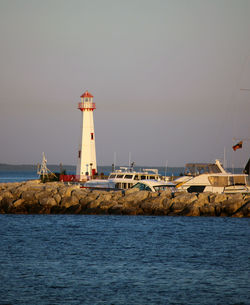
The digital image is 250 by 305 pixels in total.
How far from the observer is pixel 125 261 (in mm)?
20625

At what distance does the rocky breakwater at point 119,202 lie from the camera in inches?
1368

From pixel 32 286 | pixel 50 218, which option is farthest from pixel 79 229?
pixel 32 286

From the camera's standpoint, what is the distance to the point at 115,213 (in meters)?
36.0

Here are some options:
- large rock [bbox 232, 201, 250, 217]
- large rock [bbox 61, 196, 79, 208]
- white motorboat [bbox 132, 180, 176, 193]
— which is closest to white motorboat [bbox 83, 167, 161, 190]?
white motorboat [bbox 132, 180, 176, 193]

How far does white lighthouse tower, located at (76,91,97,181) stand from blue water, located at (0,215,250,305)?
2277cm

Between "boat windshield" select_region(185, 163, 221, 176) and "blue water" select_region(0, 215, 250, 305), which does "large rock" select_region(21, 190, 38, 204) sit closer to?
"blue water" select_region(0, 215, 250, 305)

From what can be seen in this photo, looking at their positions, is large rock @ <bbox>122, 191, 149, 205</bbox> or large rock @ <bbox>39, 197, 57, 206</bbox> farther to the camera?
large rock @ <bbox>39, 197, 57, 206</bbox>

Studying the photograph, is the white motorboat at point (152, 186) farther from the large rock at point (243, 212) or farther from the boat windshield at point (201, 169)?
the large rock at point (243, 212)

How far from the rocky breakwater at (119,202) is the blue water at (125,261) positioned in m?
1.42

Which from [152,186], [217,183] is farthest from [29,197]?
[217,183]

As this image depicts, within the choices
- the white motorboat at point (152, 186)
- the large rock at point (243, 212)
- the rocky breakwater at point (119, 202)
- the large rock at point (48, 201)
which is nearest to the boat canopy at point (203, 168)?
the white motorboat at point (152, 186)

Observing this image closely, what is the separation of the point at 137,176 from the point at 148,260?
24.2 m

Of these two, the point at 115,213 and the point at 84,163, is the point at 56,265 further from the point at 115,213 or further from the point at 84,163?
the point at 84,163

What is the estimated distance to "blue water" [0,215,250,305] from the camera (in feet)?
51.2
